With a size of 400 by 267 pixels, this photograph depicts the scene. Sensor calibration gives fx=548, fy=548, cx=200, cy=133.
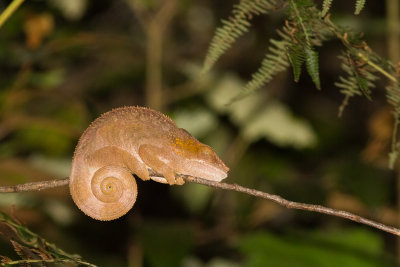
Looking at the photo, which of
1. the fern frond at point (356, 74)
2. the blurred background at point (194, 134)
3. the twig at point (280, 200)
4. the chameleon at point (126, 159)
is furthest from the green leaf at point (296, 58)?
the blurred background at point (194, 134)

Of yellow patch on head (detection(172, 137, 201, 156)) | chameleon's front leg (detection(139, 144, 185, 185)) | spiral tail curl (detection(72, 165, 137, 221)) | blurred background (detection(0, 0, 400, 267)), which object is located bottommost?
spiral tail curl (detection(72, 165, 137, 221))

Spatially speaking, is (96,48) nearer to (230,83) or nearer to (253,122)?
(230,83)

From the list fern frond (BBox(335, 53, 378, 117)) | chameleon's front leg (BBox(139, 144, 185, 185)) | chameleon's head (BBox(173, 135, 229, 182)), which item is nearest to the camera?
fern frond (BBox(335, 53, 378, 117))

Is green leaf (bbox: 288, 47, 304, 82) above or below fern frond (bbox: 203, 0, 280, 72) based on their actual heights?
below

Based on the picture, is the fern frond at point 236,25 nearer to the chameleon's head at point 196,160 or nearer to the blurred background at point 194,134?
the chameleon's head at point 196,160

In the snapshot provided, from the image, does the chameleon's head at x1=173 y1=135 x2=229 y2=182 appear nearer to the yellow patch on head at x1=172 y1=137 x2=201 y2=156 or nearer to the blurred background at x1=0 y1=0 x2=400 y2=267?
the yellow patch on head at x1=172 y1=137 x2=201 y2=156

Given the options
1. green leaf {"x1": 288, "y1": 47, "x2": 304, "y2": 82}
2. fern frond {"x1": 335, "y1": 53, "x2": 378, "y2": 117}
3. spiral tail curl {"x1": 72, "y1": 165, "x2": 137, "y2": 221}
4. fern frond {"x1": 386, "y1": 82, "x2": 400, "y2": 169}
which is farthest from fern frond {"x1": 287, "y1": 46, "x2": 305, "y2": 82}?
spiral tail curl {"x1": 72, "y1": 165, "x2": 137, "y2": 221}

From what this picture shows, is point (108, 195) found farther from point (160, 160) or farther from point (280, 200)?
point (280, 200)

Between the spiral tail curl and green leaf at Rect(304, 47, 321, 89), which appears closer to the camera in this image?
green leaf at Rect(304, 47, 321, 89)
